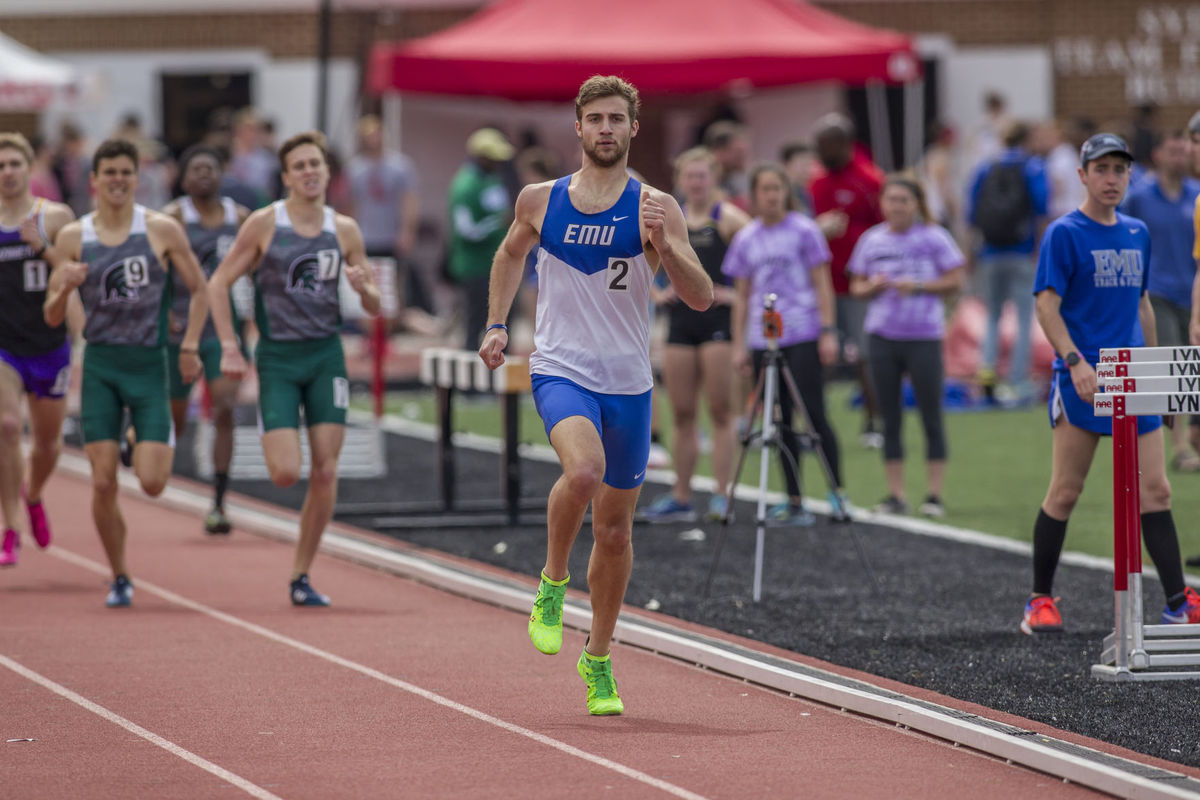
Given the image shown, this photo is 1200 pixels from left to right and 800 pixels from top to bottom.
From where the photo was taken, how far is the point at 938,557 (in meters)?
10.8

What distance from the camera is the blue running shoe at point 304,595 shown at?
31.6ft

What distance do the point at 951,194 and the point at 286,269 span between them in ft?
47.1

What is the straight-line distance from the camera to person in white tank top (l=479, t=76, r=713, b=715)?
6.96 meters

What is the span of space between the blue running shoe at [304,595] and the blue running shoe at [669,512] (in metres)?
3.07

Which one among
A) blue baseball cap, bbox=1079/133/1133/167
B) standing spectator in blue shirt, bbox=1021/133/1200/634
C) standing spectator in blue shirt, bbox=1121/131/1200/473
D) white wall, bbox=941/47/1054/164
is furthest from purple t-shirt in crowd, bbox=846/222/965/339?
white wall, bbox=941/47/1054/164

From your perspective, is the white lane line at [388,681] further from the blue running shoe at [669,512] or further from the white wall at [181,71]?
the white wall at [181,71]

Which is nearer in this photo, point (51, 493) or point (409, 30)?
point (51, 493)

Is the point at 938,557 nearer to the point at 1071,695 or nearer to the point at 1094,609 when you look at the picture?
the point at 1094,609

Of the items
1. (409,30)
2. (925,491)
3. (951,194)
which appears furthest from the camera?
(409,30)

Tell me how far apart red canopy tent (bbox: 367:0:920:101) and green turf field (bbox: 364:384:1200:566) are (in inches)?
153

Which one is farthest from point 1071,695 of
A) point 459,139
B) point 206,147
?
point 459,139

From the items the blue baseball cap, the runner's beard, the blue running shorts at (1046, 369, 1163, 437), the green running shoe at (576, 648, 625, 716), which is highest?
the blue baseball cap

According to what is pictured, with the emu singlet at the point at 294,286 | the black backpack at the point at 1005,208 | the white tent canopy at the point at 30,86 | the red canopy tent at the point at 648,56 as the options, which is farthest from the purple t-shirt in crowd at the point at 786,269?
the white tent canopy at the point at 30,86

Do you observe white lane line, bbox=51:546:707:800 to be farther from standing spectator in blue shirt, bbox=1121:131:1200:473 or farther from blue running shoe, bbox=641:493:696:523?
standing spectator in blue shirt, bbox=1121:131:1200:473
